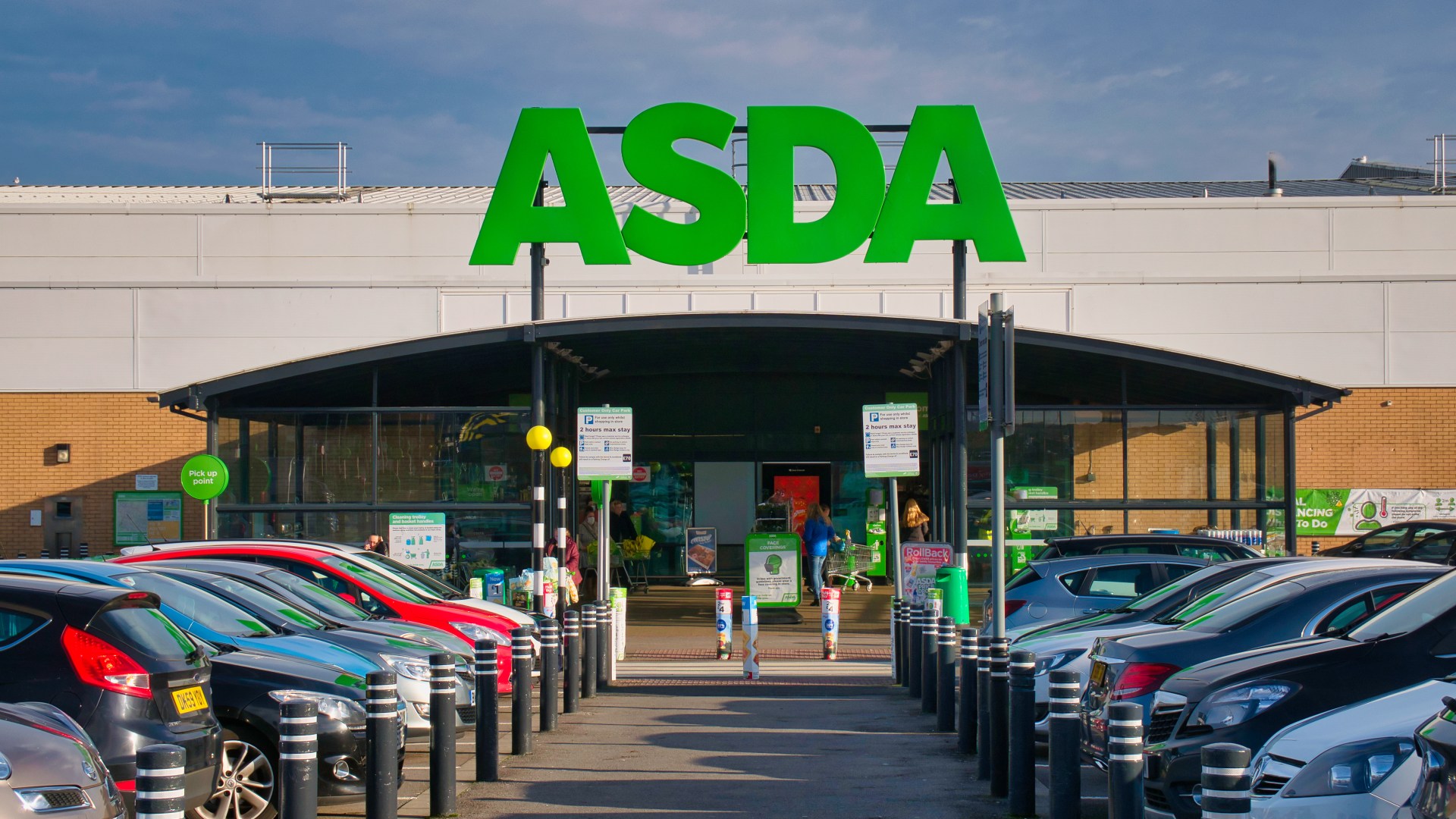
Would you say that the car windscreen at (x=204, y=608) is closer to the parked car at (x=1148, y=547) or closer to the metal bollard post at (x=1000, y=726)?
the metal bollard post at (x=1000, y=726)

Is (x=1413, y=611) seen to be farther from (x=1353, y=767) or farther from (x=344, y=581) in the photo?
(x=344, y=581)

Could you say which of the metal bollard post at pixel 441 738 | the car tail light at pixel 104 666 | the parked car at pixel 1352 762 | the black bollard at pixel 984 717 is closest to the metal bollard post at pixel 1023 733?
the black bollard at pixel 984 717

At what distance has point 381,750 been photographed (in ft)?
23.6

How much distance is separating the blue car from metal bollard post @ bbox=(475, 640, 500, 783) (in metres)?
0.69

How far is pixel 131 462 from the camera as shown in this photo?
27203mm

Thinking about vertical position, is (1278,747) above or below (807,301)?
below

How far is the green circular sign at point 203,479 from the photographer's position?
1831cm

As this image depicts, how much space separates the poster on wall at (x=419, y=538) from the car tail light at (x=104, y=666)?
13.2 metres

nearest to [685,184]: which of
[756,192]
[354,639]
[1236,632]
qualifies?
[756,192]

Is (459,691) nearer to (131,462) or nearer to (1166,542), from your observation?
(1166,542)

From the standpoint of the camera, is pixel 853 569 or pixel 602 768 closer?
pixel 602 768

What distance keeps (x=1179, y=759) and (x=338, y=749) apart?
474 centimetres

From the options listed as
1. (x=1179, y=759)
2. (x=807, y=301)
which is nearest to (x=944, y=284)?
(x=807, y=301)

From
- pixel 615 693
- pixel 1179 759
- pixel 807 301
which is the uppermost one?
pixel 807 301
